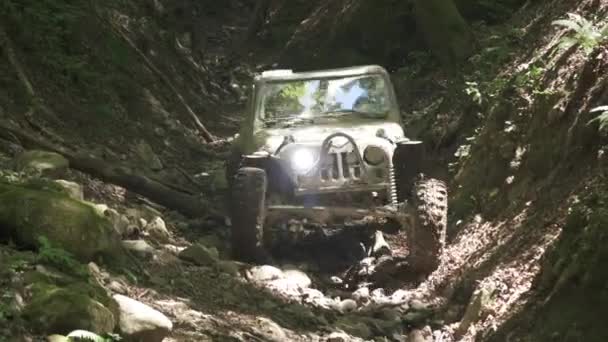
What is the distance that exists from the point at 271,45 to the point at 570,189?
63.7 ft

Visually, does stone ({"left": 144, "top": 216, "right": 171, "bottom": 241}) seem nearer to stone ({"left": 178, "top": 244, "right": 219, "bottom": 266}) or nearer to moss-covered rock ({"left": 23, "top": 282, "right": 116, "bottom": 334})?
stone ({"left": 178, "top": 244, "right": 219, "bottom": 266})

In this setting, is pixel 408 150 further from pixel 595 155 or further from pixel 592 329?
pixel 592 329

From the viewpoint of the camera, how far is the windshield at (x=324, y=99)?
8641 millimetres

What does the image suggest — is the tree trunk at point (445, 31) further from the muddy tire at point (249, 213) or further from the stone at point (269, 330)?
the stone at point (269, 330)

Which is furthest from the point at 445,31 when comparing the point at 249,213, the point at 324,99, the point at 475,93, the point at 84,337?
the point at 84,337

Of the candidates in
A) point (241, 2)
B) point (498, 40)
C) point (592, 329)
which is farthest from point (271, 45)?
point (592, 329)

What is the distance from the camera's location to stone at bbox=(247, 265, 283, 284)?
701 cm

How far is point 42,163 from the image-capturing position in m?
7.03

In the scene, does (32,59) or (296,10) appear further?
(296,10)

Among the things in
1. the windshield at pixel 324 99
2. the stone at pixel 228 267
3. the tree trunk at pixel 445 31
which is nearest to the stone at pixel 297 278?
the stone at pixel 228 267

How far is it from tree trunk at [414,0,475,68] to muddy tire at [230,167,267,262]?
681 cm

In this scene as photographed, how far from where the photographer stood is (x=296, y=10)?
25.4 meters

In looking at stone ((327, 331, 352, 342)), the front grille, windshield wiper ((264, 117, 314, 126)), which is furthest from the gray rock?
windshield wiper ((264, 117, 314, 126))

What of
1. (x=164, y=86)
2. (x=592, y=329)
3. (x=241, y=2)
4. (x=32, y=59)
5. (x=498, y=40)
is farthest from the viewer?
(x=241, y=2)
